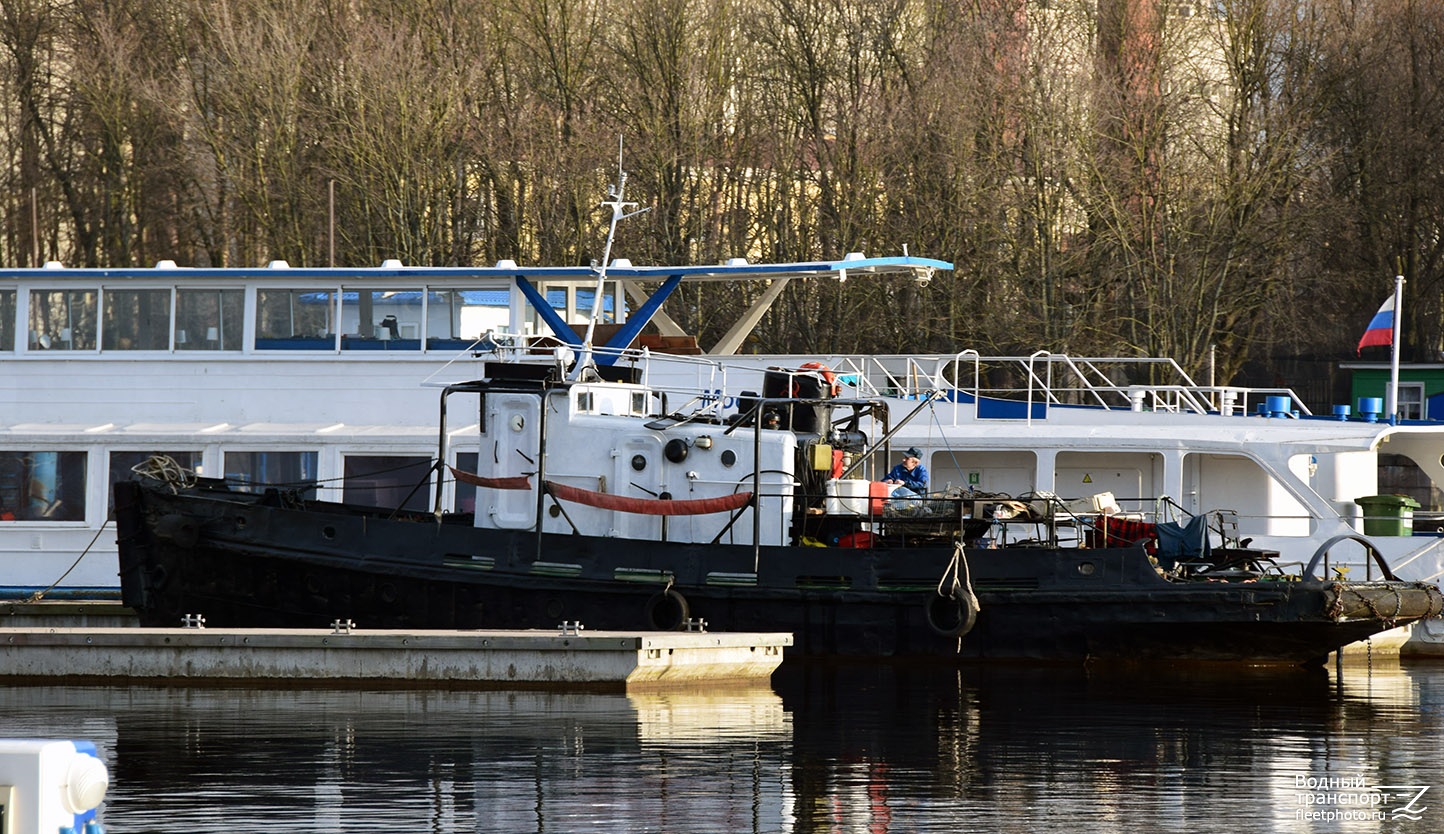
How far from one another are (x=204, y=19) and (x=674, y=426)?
2116cm

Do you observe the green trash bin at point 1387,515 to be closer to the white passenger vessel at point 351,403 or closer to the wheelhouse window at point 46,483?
the white passenger vessel at point 351,403

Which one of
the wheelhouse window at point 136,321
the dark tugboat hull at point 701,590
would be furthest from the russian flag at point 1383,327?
the wheelhouse window at point 136,321

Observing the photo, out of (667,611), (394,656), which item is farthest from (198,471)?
(667,611)

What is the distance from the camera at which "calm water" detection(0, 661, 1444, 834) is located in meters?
10.6

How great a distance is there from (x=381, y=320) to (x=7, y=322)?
4486mm

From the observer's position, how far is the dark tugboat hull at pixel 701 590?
1709cm

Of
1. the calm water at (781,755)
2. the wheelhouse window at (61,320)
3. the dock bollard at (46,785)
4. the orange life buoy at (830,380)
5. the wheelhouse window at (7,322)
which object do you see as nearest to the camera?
the dock bollard at (46,785)

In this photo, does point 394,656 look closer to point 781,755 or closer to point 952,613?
point 781,755

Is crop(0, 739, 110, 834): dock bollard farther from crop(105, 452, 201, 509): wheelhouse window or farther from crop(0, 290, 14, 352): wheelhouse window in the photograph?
crop(0, 290, 14, 352): wheelhouse window

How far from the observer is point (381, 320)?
21344mm

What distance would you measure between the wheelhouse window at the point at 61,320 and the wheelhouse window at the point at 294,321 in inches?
80.1

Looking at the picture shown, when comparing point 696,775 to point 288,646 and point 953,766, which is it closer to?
point 953,766

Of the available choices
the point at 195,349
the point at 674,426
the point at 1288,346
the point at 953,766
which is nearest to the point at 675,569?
the point at 674,426

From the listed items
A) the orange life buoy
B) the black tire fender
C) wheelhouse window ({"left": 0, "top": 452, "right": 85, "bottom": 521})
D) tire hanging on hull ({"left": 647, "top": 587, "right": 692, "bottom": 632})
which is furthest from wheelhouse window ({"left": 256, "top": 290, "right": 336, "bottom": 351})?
the black tire fender
